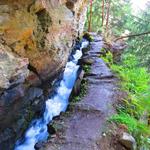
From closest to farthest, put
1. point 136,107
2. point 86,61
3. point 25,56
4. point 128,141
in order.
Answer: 1. point 128,141
2. point 25,56
3. point 136,107
4. point 86,61

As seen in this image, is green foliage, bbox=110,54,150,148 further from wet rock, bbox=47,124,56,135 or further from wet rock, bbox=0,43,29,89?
wet rock, bbox=0,43,29,89

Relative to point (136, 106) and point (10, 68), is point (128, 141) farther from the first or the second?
point (10, 68)

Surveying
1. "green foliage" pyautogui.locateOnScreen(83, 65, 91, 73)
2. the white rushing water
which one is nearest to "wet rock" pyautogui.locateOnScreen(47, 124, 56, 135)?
the white rushing water

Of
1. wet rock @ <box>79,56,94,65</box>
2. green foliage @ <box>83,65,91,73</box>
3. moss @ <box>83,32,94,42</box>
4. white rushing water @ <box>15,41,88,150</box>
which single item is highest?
wet rock @ <box>79,56,94,65</box>

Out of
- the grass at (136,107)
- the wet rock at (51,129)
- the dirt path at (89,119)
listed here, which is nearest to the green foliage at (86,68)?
the dirt path at (89,119)

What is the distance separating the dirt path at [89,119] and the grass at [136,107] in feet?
1.32

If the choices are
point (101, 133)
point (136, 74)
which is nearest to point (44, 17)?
point (101, 133)

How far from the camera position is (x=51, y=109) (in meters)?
10.5

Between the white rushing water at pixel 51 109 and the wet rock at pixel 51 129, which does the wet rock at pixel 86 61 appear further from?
the wet rock at pixel 51 129

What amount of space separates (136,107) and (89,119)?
6.23 ft

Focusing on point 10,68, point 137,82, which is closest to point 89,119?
point 10,68

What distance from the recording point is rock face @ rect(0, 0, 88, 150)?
7.35 metres

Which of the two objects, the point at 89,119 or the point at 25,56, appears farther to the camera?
the point at 89,119

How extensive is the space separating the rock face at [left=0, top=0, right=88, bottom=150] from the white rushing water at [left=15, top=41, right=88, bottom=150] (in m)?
0.32
